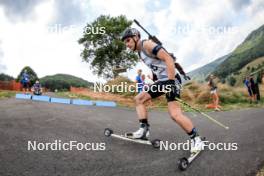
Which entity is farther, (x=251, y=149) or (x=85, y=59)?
Result: (x=85, y=59)

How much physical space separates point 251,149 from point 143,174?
2.38 meters

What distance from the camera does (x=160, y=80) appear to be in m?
5.22

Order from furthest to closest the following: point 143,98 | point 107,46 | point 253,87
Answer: point 107,46
point 253,87
point 143,98

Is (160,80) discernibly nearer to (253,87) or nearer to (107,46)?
(253,87)

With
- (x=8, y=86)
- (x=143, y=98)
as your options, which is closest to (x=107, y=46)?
(x=8, y=86)

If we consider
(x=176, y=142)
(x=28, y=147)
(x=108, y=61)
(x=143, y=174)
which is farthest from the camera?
(x=108, y=61)

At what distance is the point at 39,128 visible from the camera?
687 centimetres

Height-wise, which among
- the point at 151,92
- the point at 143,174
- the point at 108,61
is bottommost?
the point at 143,174

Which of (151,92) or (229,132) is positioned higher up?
(151,92)

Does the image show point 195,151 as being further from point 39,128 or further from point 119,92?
point 119,92

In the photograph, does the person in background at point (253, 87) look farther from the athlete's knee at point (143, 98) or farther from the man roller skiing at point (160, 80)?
the athlete's knee at point (143, 98)

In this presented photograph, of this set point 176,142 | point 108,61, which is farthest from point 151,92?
point 108,61

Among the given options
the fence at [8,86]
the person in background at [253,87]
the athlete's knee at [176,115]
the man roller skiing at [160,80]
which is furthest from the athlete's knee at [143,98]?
the fence at [8,86]

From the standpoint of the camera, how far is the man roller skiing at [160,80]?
4836 millimetres
